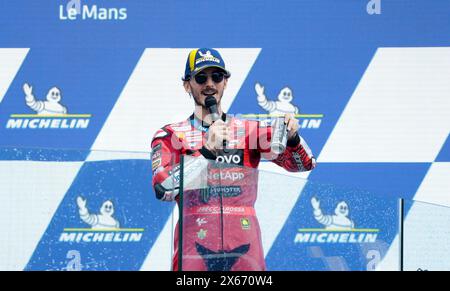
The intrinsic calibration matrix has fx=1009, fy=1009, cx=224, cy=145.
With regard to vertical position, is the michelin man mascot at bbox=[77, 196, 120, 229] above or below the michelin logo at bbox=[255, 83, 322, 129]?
below

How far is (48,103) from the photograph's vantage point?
17.9 feet

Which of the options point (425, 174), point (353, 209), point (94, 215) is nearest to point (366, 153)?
point (425, 174)

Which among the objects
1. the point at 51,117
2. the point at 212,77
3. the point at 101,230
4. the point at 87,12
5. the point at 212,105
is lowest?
the point at 101,230

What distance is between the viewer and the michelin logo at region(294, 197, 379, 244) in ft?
9.26

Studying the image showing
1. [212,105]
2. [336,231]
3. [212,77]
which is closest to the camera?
[336,231]

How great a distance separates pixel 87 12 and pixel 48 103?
0.55m

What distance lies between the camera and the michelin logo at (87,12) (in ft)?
18.1

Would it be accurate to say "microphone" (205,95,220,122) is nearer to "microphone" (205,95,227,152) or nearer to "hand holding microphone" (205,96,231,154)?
"microphone" (205,95,227,152)

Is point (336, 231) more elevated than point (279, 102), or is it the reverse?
point (279, 102)

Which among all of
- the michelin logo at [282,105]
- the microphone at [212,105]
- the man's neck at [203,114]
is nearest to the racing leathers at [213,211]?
the microphone at [212,105]

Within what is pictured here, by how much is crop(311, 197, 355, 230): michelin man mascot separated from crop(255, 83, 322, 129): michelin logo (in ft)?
8.36

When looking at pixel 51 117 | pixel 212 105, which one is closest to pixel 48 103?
pixel 51 117

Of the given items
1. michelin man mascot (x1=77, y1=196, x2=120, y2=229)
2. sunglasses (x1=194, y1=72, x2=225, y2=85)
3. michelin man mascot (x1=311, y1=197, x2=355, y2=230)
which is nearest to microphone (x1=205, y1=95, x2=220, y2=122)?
sunglasses (x1=194, y1=72, x2=225, y2=85)

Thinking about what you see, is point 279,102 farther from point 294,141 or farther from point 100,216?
point 100,216
